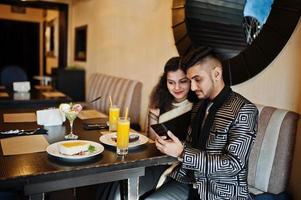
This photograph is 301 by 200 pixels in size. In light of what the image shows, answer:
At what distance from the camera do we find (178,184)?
174 cm

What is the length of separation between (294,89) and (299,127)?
0.77 ft

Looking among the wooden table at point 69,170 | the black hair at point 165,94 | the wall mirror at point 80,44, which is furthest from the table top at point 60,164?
the wall mirror at point 80,44

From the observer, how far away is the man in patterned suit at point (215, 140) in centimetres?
133

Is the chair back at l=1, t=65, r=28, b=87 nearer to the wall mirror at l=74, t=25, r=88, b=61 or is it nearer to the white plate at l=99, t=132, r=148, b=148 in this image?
the wall mirror at l=74, t=25, r=88, b=61

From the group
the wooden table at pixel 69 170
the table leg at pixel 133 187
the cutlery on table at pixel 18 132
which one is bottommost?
the table leg at pixel 133 187

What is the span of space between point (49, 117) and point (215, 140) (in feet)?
3.79

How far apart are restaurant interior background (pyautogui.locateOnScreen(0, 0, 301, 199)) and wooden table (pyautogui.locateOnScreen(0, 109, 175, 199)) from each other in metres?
0.87

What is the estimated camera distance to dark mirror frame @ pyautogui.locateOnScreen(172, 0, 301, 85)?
69.0 inches

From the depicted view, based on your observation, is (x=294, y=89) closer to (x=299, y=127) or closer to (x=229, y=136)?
(x=299, y=127)

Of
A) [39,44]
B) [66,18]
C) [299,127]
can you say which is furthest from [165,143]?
[39,44]

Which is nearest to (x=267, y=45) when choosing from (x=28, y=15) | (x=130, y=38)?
(x=130, y=38)

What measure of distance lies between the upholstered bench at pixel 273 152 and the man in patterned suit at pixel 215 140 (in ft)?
1.00

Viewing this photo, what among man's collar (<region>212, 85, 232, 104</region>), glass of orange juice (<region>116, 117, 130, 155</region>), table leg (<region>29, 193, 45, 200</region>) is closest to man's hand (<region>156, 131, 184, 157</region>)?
glass of orange juice (<region>116, 117, 130, 155</region>)

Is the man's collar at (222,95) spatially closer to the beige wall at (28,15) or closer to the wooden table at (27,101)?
the wooden table at (27,101)
